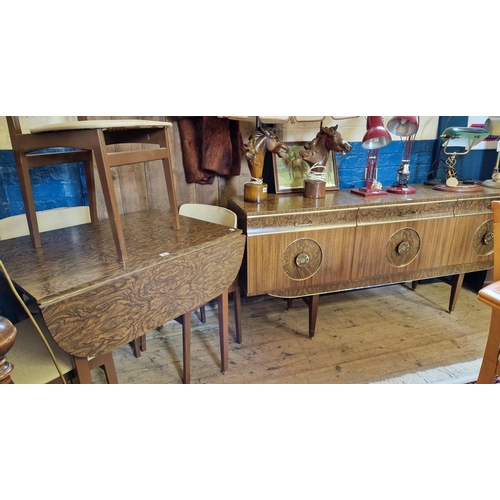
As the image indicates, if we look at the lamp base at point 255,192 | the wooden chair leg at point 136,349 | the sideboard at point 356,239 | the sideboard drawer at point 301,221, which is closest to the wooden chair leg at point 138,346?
the wooden chair leg at point 136,349

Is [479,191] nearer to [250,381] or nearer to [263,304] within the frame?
[263,304]

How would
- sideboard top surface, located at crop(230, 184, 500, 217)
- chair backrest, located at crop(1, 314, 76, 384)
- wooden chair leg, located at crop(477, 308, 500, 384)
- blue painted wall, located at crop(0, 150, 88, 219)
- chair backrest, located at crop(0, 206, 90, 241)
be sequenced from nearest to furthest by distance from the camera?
1. chair backrest, located at crop(1, 314, 76, 384)
2. wooden chair leg, located at crop(477, 308, 500, 384)
3. chair backrest, located at crop(0, 206, 90, 241)
4. blue painted wall, located at crop(0, 150, 88, 219)
5. sideboard top surface, located at crop(230, 184, 500, 217)

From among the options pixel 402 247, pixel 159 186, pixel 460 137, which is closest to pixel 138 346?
pixel 159 186

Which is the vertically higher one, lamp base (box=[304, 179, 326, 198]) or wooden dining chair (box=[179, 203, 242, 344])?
lamp base (box=[304, 179, 326, 198])

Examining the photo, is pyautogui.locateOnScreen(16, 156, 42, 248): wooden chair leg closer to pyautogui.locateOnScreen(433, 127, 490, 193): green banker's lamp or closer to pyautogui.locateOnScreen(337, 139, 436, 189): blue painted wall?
pyautogui.locateOnScreen(337, 139, 436, 189): blue painted wall

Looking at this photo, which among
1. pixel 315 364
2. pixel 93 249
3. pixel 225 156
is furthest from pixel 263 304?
pixel 93 249

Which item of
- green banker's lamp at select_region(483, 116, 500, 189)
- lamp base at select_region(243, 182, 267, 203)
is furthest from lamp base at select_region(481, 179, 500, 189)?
lamp base at select_region(243, 182, 267, 203)

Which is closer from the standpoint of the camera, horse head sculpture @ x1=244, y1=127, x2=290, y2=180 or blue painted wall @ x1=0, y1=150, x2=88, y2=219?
blue painted wall @ x1=0, y1=150, x2=88, y2=219

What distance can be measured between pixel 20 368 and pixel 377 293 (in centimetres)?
239

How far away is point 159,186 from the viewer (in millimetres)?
1998

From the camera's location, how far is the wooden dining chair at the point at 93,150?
107 cm

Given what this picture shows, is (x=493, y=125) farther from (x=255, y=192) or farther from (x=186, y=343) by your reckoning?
(x=186, y=343)

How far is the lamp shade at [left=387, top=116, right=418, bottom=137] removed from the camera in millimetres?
2178

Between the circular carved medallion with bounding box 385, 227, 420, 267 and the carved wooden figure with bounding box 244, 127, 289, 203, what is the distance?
0.82 metres
